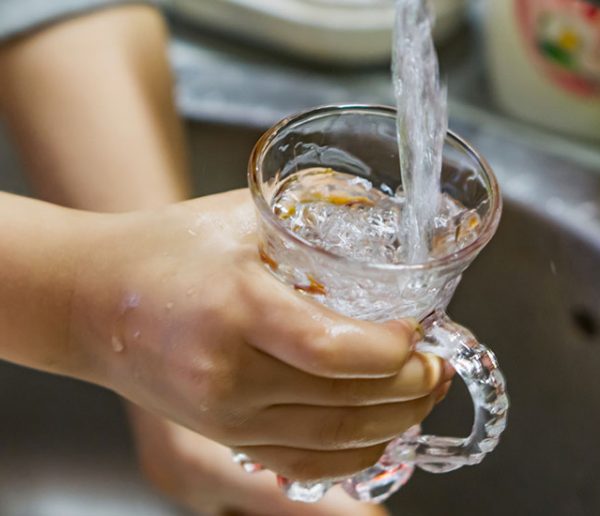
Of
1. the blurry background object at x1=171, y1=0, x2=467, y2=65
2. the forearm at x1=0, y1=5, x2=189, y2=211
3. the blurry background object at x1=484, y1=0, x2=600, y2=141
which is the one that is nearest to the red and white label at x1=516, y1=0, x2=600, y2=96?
the blurry background object at x1=484, y1=0, x2=600, y2=141

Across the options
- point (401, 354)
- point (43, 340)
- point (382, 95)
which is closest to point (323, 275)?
point (401, 354)

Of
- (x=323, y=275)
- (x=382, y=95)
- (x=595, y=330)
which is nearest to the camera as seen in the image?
(x=323, y=275)

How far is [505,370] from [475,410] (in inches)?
10.5

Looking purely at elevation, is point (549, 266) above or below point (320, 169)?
below

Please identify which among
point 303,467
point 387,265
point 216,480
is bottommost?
point 216,480

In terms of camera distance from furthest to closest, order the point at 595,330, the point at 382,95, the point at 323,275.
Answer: the point at 382,95 < the point at 595,330 < the point at 323,275

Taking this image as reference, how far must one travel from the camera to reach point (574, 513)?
0.61 metres

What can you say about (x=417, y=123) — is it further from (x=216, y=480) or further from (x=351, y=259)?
(x=216, y=480)

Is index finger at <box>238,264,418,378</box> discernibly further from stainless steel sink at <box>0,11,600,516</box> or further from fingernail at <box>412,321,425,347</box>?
stainless steel sink at <box>0,11,600,516</box>

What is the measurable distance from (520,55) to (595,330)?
0.21 meters

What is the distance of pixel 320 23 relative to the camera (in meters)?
0.74

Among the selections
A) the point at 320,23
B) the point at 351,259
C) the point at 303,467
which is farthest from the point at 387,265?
the point at 320,23

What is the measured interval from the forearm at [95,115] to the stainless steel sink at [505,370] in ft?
0.19

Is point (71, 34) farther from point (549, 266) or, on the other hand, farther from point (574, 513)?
point (574, 513)
